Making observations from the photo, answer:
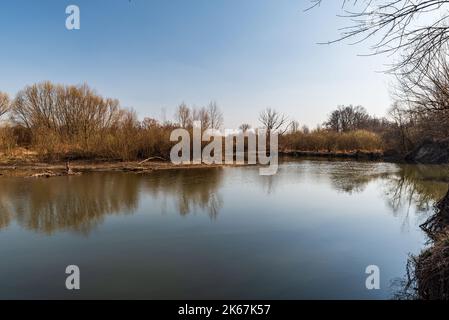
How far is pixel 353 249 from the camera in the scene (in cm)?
491

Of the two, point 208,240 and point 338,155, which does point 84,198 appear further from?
point 338,155

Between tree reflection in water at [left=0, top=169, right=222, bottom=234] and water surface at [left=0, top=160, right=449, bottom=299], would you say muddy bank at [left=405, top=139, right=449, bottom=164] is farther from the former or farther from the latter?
tree reflection in water at [left=0, top=169, right=222, bottom=234]

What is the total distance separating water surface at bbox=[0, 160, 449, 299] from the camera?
3.73m

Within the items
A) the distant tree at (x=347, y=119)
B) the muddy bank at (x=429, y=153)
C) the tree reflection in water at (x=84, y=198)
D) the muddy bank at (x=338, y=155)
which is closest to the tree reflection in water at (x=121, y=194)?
the tree reflection in water at (x=84, y=198)

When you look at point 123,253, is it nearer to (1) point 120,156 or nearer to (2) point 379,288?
(2) point 379,288

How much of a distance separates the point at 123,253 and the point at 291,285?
8.40 feet

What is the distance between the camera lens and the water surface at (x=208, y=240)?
3728mm

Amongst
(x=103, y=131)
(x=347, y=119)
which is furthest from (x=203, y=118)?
(x=347, y=119)

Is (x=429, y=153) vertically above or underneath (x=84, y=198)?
above

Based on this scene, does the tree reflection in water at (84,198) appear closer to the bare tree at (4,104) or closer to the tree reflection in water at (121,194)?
the tree reflection in water at (121,194)

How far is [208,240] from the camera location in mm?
5320

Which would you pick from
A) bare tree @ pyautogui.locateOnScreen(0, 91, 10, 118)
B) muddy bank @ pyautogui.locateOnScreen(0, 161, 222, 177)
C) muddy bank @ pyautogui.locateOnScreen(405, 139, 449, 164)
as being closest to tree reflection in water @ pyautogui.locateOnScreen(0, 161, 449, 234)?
muddy bank @ pyautogui.locateOnScreen(0, 161, 222, 177)

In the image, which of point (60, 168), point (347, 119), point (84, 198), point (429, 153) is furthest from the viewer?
point (347, 119)
